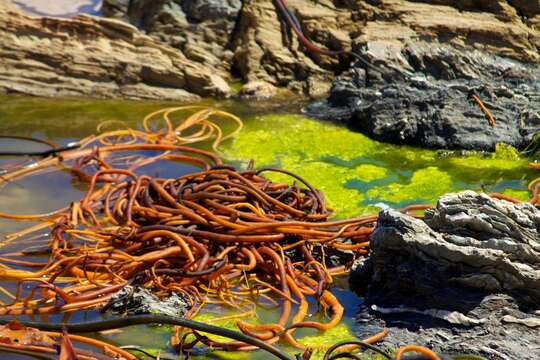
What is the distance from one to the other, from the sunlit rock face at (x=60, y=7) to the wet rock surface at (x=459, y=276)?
6.96 metres

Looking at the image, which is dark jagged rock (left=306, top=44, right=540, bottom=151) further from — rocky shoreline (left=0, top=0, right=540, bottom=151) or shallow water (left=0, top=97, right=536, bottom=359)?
shallow water (left=0, top=97, right=536, bottom=359)

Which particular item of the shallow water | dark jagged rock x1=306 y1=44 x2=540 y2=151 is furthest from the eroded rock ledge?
dark jagged rock x1=306 y1=44 x2=540 y2=151

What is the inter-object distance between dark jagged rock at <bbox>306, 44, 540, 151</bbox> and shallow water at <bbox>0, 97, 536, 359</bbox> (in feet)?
0.55

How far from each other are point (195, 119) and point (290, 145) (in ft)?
3.52

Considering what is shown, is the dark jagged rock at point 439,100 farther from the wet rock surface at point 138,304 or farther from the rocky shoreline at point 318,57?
the wet rock surface at point 138,304

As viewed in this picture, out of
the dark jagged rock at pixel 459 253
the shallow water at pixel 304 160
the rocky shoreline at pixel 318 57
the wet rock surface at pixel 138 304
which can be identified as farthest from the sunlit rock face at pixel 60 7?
the dark jagged rock at pixel 459 253

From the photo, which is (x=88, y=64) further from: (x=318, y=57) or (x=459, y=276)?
(x=459, y=276)

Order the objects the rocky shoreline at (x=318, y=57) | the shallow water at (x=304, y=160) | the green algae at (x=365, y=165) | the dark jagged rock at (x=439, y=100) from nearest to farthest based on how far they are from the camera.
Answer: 1. the shallow water at (x=304, y=160)
2. the green algae at (x=365, y=165)
3. the dark jagged rock at (x=439, y=100)
4. the rocky shoreline at (x=318, y=57)

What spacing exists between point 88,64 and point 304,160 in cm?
289

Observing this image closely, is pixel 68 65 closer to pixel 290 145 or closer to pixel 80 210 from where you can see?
pixel 290 145

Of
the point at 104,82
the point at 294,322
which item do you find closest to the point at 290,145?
the point at 104,82

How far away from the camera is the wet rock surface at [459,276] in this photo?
150 inches

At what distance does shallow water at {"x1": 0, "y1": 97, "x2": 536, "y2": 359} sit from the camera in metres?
5.74

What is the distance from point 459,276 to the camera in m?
3.93
